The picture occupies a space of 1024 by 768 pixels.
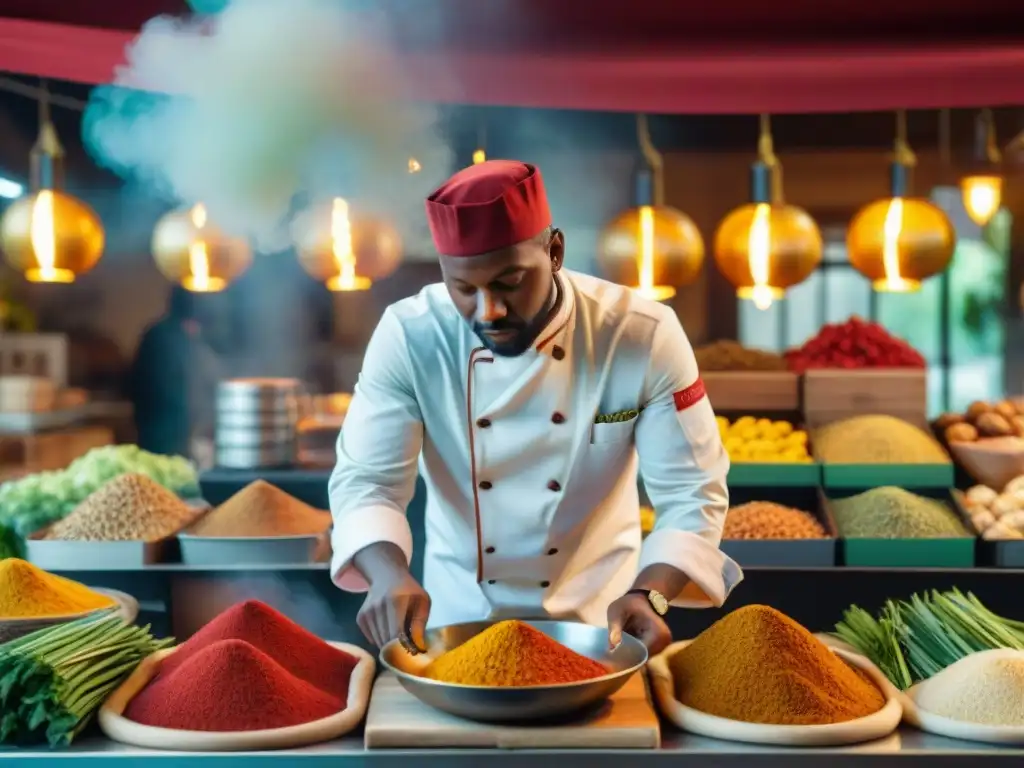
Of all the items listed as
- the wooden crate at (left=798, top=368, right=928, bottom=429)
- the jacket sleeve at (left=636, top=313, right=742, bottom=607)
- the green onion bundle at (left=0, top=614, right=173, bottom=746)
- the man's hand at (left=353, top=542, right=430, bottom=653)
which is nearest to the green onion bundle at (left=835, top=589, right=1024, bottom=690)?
the jacket sleeve at (left=636, top=313, right=742, bottom=607)

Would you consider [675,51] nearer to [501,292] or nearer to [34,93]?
[501,292]

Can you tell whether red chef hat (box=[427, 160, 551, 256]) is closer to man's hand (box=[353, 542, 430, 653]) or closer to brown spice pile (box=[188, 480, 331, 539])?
man's hand (box=[353, 542, 430, 653])

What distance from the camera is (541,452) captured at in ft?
7.22

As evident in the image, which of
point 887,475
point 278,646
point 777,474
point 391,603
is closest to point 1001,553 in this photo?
point 887,475

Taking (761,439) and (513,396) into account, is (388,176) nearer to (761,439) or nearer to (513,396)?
(761,439)

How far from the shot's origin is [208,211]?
159 inches

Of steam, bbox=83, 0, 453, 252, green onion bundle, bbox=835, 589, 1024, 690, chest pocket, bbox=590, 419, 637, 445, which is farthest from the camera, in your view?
steam, bbox=83, 0, 453, 252

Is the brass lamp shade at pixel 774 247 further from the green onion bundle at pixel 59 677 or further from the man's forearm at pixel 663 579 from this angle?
the green onion bundle at pixel 59 677

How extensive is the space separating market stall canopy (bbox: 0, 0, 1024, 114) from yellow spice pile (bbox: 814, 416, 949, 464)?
38.9 inches

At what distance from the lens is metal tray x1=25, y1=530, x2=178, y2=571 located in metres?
3.04

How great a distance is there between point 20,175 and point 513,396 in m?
5.22

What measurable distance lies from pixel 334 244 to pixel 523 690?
2561 mm

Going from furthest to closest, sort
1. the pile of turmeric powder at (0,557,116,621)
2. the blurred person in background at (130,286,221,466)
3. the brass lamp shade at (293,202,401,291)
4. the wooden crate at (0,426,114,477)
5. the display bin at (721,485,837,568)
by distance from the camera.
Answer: the wooden crate at (0,426,114,477) → the blurred person in background at (130,286,221,466) → the brass lamp shade at (293,202,401,291) → the display bin at (721,485,837,568) → the pile of turmeric powder at (0,557,116,621)

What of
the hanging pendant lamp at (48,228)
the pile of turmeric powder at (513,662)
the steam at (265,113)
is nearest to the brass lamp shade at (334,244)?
the steam at (265,113)
